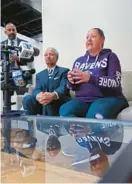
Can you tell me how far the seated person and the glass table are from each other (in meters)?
0.31

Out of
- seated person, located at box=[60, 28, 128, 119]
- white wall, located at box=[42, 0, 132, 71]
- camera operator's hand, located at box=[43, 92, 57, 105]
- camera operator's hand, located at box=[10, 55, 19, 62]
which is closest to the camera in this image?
seated person, located at box=[60, 28, 128, 119]

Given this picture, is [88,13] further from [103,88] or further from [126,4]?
[103,88]

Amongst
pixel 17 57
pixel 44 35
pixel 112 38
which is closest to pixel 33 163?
pixel 17 57

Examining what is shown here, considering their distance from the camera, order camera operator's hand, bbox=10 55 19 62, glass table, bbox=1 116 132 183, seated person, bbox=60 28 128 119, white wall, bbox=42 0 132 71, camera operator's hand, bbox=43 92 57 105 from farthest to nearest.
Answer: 1. white wall, bbox=42 0 132 71
2. camera operator's hand, bbox=10 55 19 62
3. camera operator's hand, bbox=43 92 57 105
4. seated person, bbox=60 28 128 119
5. glass table, bbox=1 116 132 183

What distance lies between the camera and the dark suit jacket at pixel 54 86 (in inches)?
63.8

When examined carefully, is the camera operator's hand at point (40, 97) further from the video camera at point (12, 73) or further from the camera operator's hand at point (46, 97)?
the video camera at point (12, 73)

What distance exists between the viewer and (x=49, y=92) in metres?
1.65

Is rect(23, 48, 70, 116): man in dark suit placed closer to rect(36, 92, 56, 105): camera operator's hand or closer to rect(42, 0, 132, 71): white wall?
rect(36, 92, 56, 105): camera operator's hand

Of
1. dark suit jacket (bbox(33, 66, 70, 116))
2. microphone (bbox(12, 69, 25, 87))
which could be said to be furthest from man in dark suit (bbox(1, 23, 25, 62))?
dark suit jacket (bbox(33, 66, 70, 116))

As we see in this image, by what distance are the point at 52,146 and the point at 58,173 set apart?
219 mm

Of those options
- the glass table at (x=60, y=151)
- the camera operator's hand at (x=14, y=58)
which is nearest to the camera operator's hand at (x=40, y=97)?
the camera operator's hand at (x=14, y=58)

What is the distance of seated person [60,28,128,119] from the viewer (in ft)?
4.23

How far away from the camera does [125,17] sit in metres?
1.96

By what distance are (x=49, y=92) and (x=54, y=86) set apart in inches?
3.6
